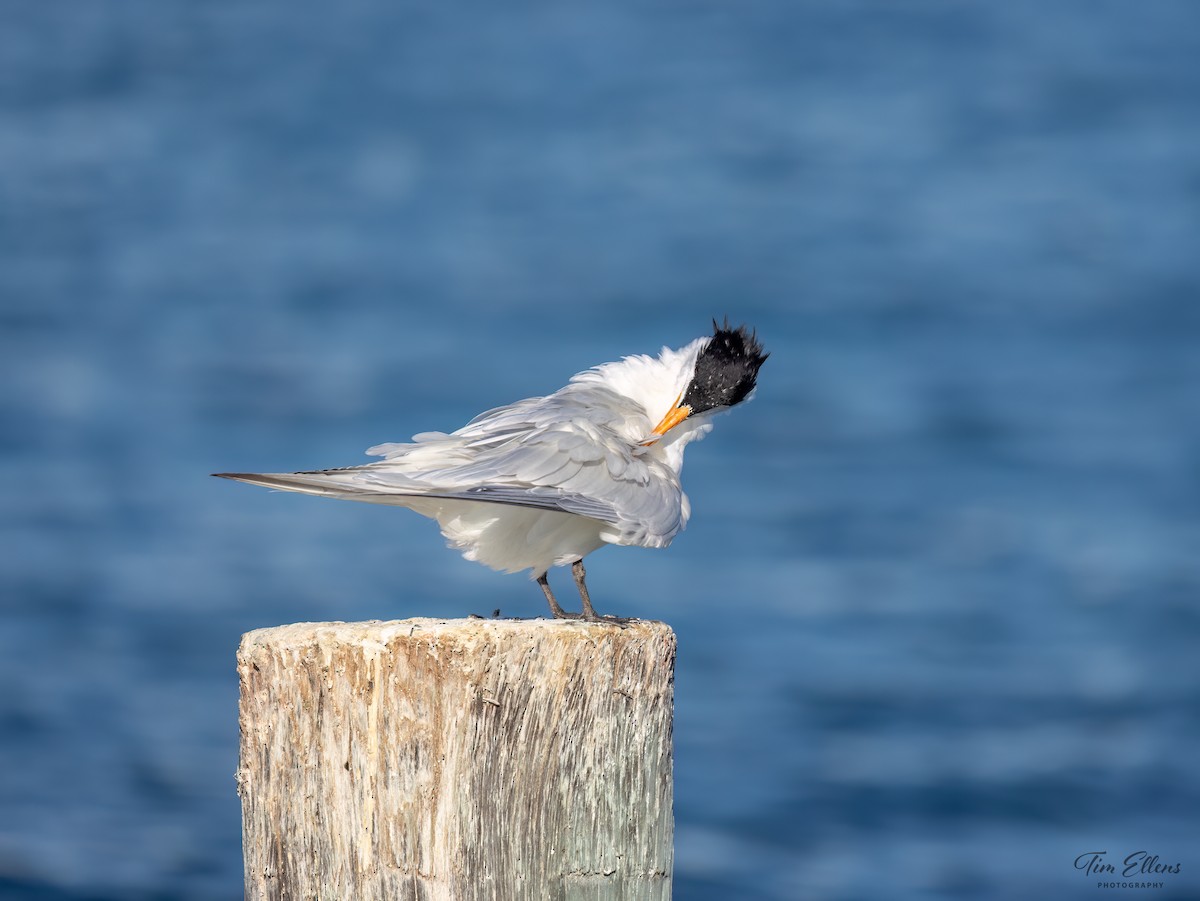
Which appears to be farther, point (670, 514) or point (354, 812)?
point (670, 514)

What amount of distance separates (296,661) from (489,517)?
1428 mm

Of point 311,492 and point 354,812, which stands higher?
point 311,492

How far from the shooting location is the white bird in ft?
13.1

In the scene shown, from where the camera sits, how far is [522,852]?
9.66ft

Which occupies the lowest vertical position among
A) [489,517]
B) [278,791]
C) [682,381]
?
[278,791]

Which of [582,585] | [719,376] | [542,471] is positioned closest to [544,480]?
[542,471]

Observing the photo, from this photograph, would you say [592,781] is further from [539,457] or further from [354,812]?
[539,457]

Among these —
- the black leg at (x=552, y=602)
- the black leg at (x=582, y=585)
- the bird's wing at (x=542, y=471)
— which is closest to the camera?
the bird's wing at (x=542, y=471)

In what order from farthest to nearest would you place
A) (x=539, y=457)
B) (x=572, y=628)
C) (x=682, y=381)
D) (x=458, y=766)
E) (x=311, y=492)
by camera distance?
(x=682, y=381) < (x=539, y=457) < (x=311, y=492) < (x=572, y=628) < (x=458, y=766)

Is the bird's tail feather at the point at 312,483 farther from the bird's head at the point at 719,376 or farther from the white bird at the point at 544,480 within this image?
the bird's head at the point at 719,376

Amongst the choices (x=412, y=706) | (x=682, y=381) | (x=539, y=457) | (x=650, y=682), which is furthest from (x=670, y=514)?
(x=412, y=706)

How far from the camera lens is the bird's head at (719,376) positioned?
5145mm

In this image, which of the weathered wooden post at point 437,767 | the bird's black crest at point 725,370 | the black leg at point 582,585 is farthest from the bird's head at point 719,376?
the weathered wooden post at point 437,767

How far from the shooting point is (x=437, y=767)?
2.91 metres
